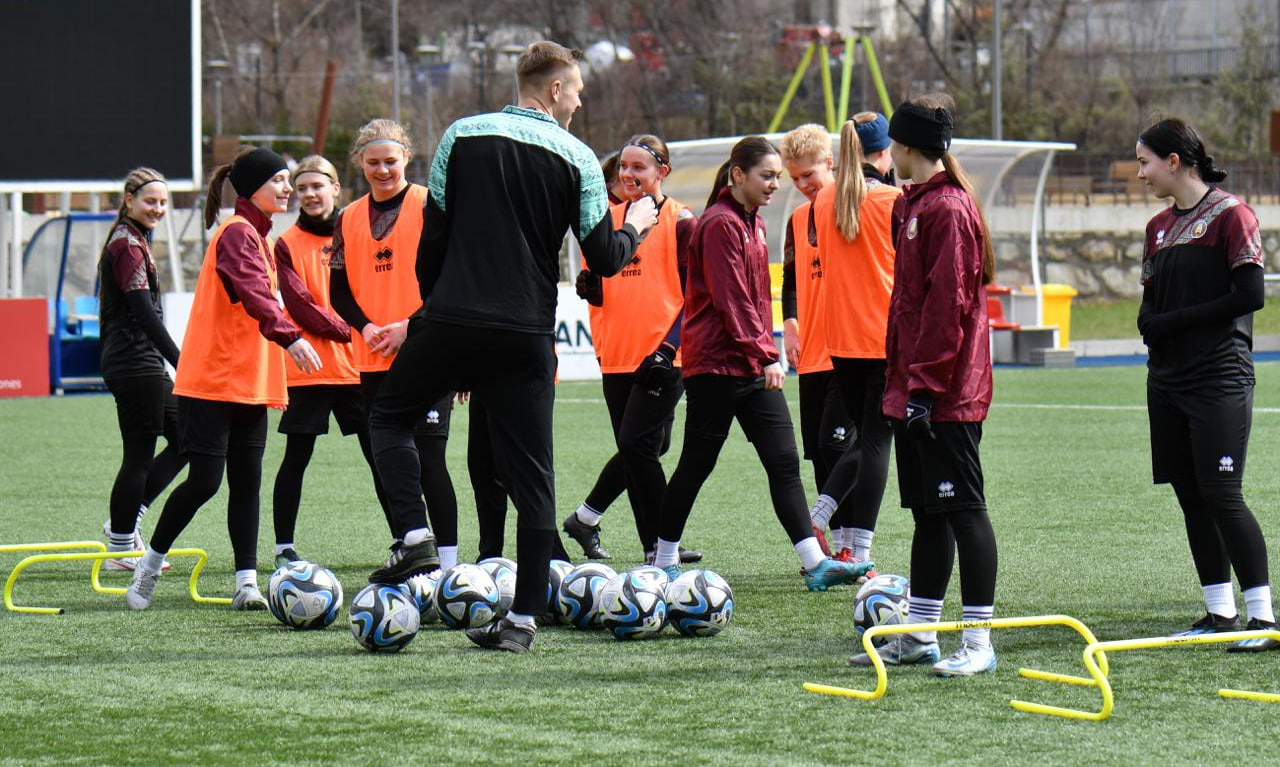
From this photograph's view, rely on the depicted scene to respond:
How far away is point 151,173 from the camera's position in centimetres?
837

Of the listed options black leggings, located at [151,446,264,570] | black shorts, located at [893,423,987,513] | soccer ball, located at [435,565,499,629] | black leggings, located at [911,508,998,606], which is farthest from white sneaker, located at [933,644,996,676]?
black leggings, located at [151,446,264,570]

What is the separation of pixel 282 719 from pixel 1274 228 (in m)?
33.8

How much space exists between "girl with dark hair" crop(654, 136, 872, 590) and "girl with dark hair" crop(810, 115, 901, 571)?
0.37 m

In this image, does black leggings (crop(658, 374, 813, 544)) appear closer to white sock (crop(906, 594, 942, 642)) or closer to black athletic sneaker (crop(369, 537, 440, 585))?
black athletic sneaker (crop(369, 537, 440, 585))

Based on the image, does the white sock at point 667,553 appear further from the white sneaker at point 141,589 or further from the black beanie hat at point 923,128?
the black beanie hat at point 923,128

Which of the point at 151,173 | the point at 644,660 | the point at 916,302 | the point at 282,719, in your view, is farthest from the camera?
the point at 151,173

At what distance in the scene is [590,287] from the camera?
8.25 m

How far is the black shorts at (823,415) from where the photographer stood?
848 centimetres

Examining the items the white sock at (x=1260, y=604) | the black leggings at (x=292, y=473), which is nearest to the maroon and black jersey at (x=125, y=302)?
the black leggings at (x=292, y=473)

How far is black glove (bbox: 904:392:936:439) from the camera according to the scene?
5.75m

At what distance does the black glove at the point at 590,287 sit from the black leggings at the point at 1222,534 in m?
2.76

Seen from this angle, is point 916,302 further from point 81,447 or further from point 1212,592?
point 81,447

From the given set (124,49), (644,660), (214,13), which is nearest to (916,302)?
(644,660)

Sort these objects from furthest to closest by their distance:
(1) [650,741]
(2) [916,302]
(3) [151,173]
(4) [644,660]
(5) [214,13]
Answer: (5) [214,13], (3) [151,173], (4) [644,660], (2) [916,302], (1) [650,741]
